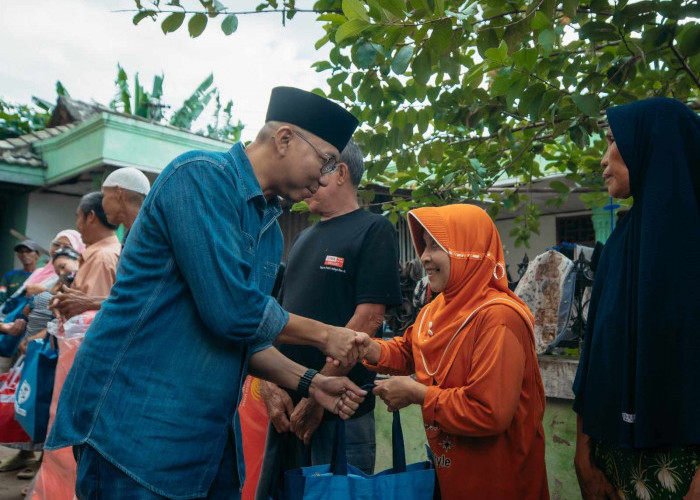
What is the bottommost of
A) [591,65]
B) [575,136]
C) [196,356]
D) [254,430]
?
[254,430]

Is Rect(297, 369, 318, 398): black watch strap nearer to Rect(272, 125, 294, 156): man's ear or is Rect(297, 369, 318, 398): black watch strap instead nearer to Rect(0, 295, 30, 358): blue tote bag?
Rect(272, 125, 294, 156): man's ear

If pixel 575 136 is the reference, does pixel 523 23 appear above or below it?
above

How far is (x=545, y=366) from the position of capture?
3625 millimetres

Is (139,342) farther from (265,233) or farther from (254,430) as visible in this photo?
(254,430)

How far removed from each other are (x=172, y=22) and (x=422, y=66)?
3.84ft

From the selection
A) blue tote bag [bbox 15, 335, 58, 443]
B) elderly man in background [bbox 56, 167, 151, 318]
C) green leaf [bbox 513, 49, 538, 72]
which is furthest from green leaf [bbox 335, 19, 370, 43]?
blue tote bag [bbox 15, 335, 58, 443]

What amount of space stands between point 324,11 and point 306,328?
186 centimetres

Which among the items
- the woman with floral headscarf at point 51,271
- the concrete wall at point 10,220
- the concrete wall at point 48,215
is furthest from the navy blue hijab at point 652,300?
the concrete wall at point 10,220

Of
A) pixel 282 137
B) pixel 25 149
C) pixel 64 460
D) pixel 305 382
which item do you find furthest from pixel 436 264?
pixel 25 149

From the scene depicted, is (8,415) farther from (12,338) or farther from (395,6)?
(395,6)

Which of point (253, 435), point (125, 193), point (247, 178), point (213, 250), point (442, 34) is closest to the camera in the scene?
point (213, 250)

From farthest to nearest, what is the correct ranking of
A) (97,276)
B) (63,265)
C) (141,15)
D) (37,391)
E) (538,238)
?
(538,238) → (63,265) → (37,391) → (97,276) → (141,15)

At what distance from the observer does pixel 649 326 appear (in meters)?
1.76

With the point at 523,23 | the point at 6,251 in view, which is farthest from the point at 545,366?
the point at 6,251
